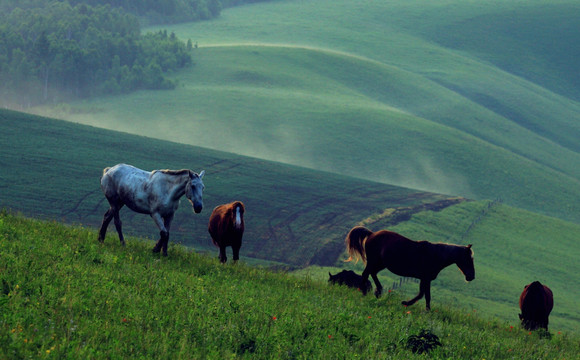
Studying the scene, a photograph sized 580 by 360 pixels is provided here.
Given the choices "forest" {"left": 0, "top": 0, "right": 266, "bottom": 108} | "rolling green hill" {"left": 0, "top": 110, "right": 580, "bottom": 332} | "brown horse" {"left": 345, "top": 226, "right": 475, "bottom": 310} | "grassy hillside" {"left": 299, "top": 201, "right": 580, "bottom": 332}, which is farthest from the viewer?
"forest" {"left": 0, "top": 0, "right": 266, "bottom": 108}

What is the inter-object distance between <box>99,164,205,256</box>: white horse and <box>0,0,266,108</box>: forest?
371 feet

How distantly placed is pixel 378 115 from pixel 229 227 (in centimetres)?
9731

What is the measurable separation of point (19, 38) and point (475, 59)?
129177mm

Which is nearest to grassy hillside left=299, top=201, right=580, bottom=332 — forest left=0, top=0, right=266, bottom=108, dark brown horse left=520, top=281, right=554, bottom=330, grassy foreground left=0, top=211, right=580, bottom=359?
dark brown horse left=520, top=281, right=554, bottom=330

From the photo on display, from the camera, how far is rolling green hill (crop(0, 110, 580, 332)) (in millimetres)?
40938

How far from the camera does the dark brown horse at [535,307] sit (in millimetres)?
16766

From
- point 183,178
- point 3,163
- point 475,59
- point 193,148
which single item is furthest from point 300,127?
point 475,59

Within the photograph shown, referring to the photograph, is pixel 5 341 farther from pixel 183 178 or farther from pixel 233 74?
pixel 233 74

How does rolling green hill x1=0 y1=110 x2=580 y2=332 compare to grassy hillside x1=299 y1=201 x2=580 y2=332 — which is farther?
rolling green hill x1=0 y1=110 x2=580 y2=332

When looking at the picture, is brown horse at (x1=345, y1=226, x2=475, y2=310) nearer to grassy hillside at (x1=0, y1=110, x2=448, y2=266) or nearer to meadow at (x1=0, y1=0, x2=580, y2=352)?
meadow at (x1=0, y1=0, x2=580, y2=352)

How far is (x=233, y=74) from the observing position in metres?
138

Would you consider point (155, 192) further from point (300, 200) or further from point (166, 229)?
point (300, 200)

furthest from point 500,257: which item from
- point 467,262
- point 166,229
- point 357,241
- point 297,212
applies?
point 166,229

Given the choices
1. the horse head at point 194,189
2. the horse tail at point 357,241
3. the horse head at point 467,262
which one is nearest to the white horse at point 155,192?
the horse head at point 194,189
